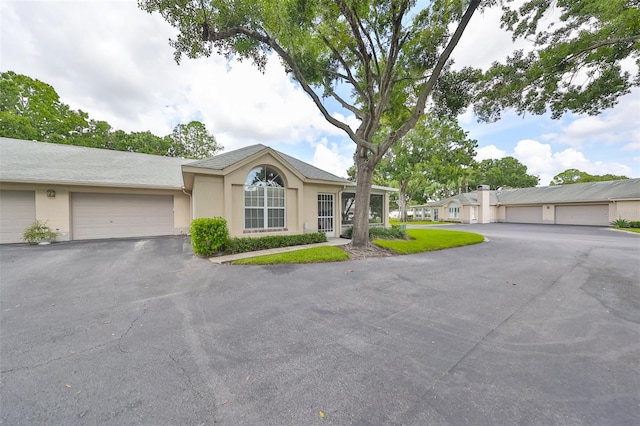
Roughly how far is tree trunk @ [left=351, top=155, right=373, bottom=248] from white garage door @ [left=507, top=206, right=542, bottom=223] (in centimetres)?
2837

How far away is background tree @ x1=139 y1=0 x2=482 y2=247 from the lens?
7.21 metres

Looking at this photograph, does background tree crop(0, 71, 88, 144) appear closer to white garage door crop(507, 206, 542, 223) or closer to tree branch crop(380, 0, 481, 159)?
tree branch crop(380, 0, 481, 159)

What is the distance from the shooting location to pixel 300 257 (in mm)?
7629

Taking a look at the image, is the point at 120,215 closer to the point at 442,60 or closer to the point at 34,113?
the point at 442,60

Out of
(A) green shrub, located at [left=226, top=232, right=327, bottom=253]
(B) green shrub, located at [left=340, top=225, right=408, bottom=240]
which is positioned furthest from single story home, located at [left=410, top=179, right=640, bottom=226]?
(A) green shrub, located at [left=226, top=232, right=327, bottom=253]

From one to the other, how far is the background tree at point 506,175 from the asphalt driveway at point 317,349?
145 feet

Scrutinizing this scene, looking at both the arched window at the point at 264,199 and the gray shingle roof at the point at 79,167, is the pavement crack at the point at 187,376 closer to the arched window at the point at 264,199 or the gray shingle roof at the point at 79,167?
the arched window at the point at 264,199

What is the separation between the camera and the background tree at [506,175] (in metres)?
41.9

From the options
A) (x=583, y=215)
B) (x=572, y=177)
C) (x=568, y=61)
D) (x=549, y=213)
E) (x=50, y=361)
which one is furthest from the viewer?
(x=572, y=177)

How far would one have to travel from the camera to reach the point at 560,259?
7.90 meters

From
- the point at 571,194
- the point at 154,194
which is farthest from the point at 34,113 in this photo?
the point at 571,194

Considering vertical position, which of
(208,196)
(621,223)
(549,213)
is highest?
(208,196)

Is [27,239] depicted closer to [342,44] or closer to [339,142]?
[342,44]

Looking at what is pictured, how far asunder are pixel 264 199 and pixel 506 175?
5096 cm
